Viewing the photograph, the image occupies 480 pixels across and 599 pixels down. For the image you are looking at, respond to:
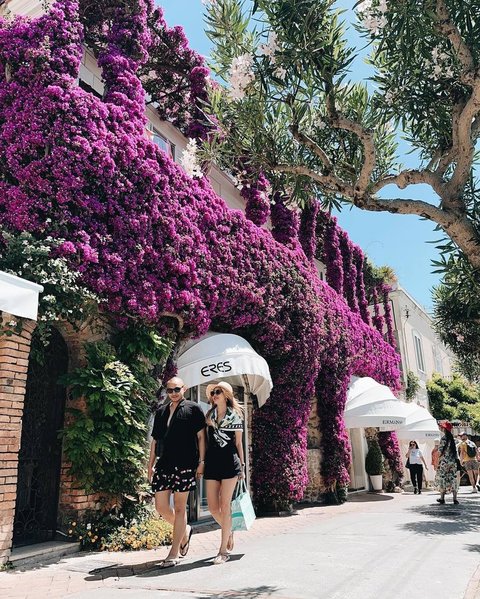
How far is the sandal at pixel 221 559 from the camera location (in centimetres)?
549

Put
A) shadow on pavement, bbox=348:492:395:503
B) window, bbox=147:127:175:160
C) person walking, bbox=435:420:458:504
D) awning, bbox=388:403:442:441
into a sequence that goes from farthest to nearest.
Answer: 1. awning, bbox=388:403:442:441
2. shadow on pavement, bbox=348:492:395:503
3. person walking, bbox=435:420:458:504
4. window, bbox=147:127:175:160

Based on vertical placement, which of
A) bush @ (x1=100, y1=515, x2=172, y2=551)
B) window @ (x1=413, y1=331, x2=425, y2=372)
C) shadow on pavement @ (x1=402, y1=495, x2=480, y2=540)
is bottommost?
shadow on pavement @ (x1=402, y1=495, x2=480, y2=540)

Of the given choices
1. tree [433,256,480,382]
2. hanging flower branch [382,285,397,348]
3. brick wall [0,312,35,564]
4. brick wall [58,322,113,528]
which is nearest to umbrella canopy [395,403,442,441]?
tree [433,256,480,382]

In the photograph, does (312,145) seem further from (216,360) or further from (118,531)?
(118,531)

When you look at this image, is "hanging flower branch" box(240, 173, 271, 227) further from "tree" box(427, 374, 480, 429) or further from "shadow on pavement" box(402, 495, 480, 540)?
"tree" box(427, 374, 480, 429)

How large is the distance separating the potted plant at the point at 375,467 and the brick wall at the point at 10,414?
14.7 m

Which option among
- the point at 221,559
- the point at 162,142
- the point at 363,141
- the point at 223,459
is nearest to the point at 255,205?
the point at 162,142

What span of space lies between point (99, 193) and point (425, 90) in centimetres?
476

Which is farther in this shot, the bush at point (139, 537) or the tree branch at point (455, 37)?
the bush at point (139, 537)

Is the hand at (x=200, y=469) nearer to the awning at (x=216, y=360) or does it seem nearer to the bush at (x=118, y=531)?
the bush at (x=118, y=531)

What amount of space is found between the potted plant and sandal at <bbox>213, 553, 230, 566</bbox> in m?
13.8

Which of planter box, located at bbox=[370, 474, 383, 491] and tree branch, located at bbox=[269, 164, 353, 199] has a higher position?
tree branch, located at bbox=[269, 164, 353, 199]

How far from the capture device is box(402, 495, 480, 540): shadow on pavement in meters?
8.01

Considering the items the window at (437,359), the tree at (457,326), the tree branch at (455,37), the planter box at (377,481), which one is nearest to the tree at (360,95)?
Answer: the tree branch at (455,37)
